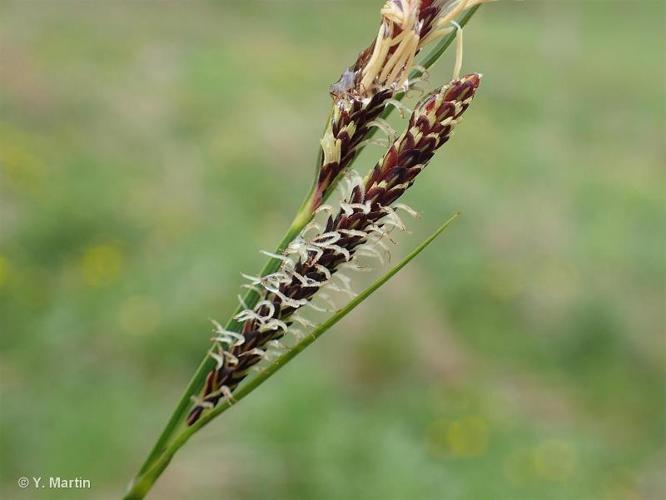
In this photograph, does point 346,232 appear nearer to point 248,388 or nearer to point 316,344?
point 248,388

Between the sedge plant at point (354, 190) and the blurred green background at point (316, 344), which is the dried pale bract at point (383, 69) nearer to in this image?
the sedge plant at point (354, 190)

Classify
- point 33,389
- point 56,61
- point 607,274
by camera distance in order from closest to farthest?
point 33,389
point 607,274
point 56,61

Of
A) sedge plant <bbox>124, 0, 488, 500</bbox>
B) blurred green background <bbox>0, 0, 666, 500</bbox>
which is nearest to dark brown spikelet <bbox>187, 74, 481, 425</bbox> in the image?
sedge plant <bbox>124, 0, 488, 500</bbox>

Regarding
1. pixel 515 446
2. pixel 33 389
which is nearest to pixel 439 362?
pixel 515 446

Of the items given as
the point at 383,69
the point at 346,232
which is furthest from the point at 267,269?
the point at 383,69

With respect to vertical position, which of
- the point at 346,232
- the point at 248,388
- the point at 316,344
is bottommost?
the point at 316,344

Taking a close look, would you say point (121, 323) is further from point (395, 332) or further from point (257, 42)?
point (257, 42)

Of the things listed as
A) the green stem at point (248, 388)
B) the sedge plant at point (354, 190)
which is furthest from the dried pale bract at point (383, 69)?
the green stem at point (248, 388)
